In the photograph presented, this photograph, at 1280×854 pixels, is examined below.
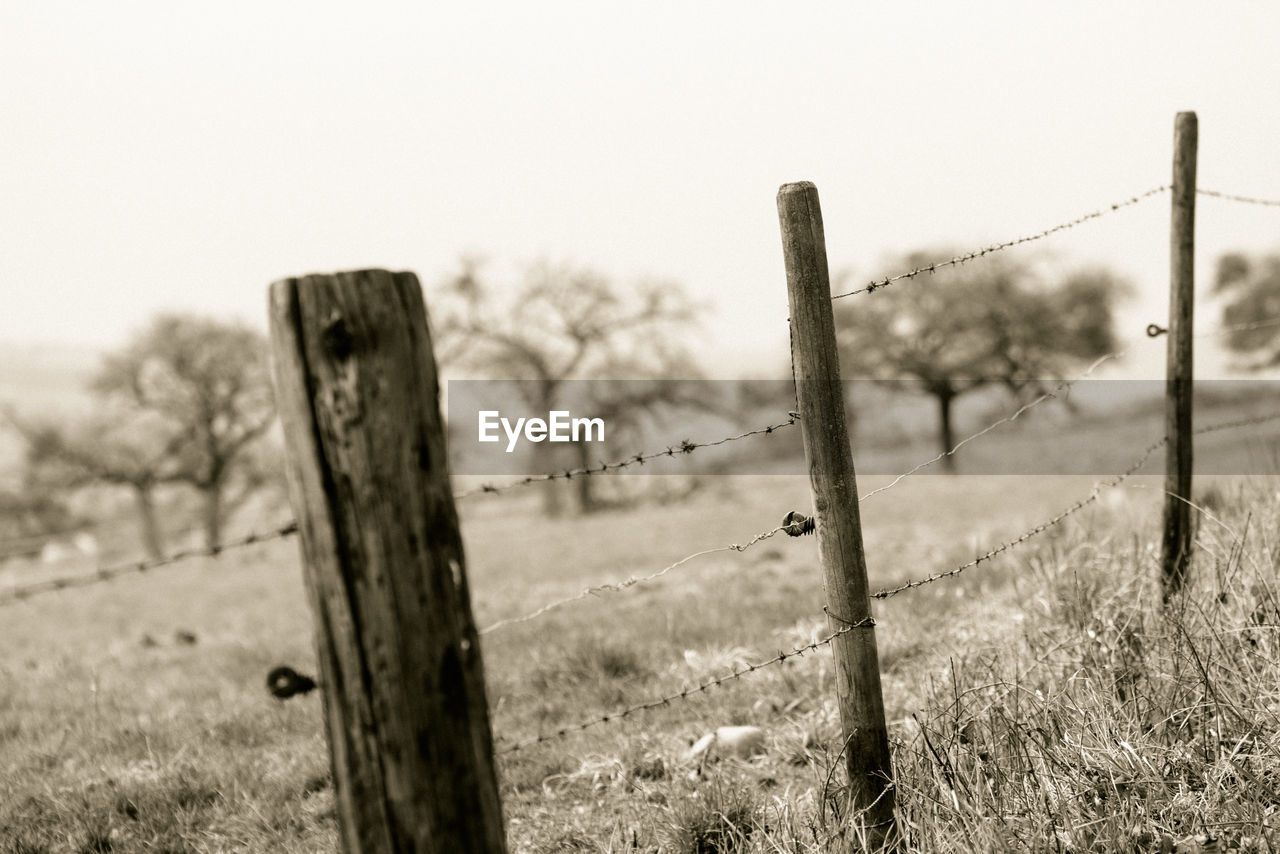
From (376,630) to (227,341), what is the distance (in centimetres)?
4136

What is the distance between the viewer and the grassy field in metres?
2.91

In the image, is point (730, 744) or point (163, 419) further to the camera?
point (163, 419)

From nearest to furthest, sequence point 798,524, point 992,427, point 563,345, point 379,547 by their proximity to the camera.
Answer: point 379,547, point 798,524, point 992,427, point 563,345

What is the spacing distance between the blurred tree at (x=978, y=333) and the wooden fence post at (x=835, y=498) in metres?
37.8

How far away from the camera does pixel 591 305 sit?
33.3 meters

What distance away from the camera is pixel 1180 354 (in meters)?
4.77

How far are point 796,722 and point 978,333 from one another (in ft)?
128

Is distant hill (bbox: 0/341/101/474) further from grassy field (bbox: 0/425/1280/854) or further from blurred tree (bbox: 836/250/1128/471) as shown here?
grassy field (bbox: 0/425/1280/854)

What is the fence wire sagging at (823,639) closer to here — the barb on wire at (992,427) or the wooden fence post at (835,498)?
the wooden fence post at (835,498)
